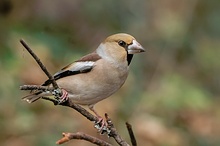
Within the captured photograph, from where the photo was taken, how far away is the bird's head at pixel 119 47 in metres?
2.85

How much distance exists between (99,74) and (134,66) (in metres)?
2.44

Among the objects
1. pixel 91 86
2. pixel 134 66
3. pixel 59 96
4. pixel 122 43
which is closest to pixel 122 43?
pixel 122 43

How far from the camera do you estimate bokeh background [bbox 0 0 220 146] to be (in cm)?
420

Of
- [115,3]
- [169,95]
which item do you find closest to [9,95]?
[169,95]

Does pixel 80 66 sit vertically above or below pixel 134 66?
below

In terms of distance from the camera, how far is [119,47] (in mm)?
2936

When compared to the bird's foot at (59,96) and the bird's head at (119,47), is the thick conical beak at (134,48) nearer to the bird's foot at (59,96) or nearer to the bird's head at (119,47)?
the bird's head at (119,47)

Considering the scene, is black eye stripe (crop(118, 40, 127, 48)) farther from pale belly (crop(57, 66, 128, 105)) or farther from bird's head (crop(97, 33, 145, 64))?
pale belly (crop(57, 66, 128, 105))

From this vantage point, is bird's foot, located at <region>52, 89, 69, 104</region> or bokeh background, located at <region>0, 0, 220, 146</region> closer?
bird's foot, located at <region>52, 89, 69, 104</region>

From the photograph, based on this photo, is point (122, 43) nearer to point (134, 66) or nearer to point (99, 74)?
point (99, 74)

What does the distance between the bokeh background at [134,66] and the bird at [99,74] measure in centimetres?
69

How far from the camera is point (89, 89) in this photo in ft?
9.23

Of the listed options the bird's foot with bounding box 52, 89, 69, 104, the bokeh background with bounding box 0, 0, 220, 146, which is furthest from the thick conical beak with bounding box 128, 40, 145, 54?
the bokeh background with bounding box 0, 0, 220, 146

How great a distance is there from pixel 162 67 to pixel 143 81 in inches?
9.0
